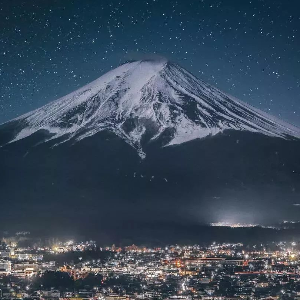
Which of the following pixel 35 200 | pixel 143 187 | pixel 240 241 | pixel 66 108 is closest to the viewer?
pixel 240 241

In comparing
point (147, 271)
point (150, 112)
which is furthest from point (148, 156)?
point (147, 271)

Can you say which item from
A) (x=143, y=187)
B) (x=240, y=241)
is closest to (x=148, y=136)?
(x=143, y=187)

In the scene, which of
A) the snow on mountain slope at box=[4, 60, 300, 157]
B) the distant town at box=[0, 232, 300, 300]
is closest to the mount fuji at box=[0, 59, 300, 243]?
the snow on mountain slope at box=[4, 60, 300, 157]

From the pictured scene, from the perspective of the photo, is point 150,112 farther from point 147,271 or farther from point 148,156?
point 147,271

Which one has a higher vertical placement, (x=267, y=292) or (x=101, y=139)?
(x=101, y=139)

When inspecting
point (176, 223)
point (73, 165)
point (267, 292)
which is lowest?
point (267, 292)

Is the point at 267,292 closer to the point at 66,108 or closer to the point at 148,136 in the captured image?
the point at 148,136
